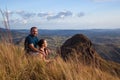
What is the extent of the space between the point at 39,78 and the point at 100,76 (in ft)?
3.60

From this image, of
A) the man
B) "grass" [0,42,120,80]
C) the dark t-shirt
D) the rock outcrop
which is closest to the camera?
"grass" [0,42,120,80]

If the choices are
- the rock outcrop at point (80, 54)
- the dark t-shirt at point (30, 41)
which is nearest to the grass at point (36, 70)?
the rock outcrop at point (80, 54)

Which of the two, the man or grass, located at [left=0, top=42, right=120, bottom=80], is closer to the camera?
grass, located at [left=0, top=42, right=120, bottom=80]

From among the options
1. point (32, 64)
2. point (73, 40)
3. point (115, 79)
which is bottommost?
point (73, 40)

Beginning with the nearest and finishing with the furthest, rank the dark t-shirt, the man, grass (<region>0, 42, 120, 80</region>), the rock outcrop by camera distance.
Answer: grass (<region>0, 42, 120, 80</region>)
the rock outcrop
the man
the dark t-shirt

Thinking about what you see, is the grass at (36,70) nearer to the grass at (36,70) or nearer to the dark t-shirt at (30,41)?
the grass at (36,70)

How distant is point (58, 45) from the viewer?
610cm

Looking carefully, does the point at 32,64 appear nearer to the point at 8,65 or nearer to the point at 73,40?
the point at 8,65

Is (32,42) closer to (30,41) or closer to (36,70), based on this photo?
(30,41)

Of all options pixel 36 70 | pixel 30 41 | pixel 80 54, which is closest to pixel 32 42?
pixel 30 41

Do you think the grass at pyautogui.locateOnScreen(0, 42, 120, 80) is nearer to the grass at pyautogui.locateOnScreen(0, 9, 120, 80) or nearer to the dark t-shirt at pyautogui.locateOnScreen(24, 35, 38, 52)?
the grass at pyautogui.locateOnScreen(0, 9, 120, 80)

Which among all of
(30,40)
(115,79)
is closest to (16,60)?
(115,79)

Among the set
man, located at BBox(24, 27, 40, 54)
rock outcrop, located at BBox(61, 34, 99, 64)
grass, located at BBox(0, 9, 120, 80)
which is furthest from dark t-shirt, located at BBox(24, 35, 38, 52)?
grass, located at BBox(0, 9, 120, 80)

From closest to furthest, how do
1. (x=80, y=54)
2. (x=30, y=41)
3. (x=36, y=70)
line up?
(x=36, y=70), (x=80, y=54), (x=30, y=41)
